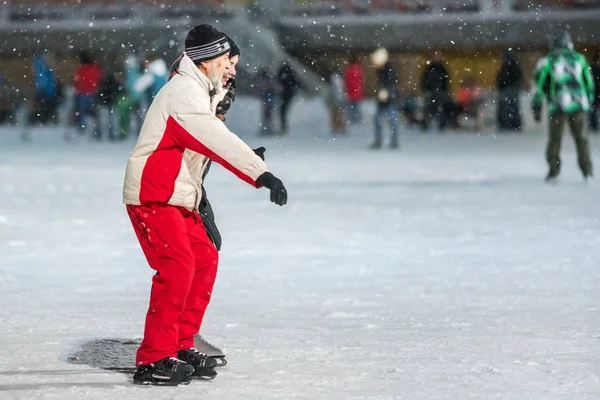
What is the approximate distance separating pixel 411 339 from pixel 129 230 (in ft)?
15.3

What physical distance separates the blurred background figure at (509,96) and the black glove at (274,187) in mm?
20482

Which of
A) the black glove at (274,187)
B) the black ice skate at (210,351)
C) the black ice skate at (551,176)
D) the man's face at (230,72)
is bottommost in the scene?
the black ice skate at (551,176)

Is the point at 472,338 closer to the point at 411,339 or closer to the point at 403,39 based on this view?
the point at 411,339

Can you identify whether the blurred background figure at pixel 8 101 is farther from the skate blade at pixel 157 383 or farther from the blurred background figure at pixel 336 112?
the skate blade at pixel 157 383

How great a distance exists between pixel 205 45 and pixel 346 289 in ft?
8.51

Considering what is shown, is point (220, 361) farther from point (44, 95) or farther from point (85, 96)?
point (44, 95)

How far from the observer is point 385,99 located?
20.0m

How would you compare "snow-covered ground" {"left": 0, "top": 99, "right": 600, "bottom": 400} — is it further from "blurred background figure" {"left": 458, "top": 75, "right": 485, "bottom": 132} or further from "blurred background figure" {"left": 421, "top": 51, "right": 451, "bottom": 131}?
"blurred background figure" {"left": 458, "top": 75, "right": 485, "bottom": 132}

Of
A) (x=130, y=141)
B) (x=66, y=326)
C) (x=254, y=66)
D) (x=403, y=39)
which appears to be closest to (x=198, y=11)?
(x=254, y=66)

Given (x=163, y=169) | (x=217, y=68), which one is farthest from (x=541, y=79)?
(x=163, y=169)

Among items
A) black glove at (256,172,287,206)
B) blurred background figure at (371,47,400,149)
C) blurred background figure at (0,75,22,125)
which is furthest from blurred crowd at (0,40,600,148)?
black glove at (256,172,287,206)

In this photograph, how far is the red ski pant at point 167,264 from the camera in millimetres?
4465

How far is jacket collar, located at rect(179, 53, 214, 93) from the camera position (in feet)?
14.8

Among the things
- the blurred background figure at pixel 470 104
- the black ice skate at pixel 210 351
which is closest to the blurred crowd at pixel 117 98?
the blurred background figure at pixel 470 104
